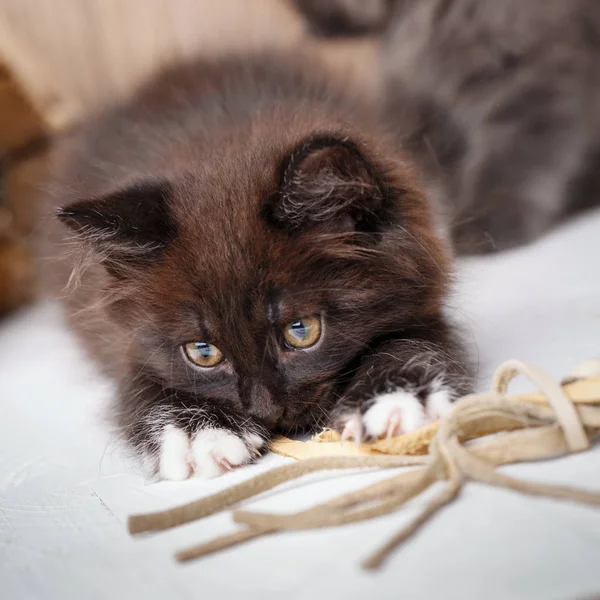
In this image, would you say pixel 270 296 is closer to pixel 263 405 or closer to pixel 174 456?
pixel 263 405

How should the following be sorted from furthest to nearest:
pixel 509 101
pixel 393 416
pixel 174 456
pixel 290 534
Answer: pixel 509 101, pixel 174 456, pixel 393 416, pixel 290 534

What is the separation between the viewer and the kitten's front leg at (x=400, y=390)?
136 centimetres

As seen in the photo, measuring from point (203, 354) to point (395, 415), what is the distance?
1.42 feet

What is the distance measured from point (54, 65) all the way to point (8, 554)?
2.61 m

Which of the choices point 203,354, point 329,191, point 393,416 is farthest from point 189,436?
point 329,191

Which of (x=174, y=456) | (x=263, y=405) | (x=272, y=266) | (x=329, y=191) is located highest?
(x=329, y=191)

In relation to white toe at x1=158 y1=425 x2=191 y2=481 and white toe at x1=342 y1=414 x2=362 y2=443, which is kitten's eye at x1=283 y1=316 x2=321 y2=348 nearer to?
white toe at x1=342 y1=414 x2=362 y2=443

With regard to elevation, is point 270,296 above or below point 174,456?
above

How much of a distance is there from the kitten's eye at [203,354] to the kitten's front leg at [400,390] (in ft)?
0.91

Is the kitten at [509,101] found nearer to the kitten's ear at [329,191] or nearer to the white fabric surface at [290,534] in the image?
the white fabric surface at [290,534]

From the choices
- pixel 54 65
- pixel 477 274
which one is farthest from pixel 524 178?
pixel 54 65

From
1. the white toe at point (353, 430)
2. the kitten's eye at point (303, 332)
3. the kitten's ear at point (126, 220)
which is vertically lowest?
the white toe at point (353, 430)

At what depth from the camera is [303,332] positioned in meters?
1.44

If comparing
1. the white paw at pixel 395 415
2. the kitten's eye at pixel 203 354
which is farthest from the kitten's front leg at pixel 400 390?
the kitten's eye at pixel 203 354
